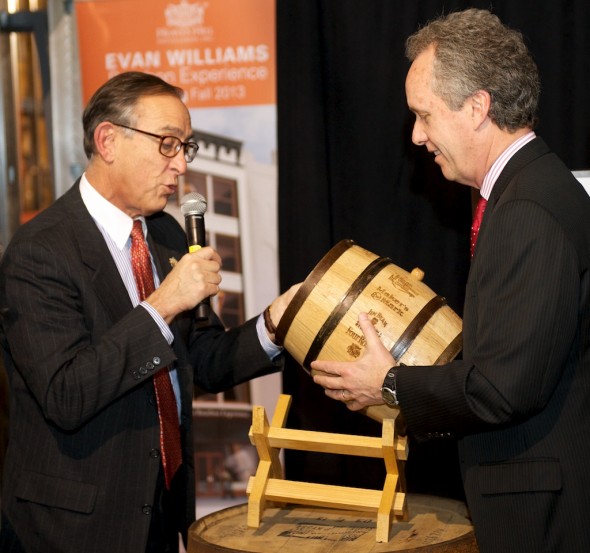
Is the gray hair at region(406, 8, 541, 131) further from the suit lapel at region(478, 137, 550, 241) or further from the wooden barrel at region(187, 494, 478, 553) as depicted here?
the wooden barrel at region(187, 494, 478, 553)

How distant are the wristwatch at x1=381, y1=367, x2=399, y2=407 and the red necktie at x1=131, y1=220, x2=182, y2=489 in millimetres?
732

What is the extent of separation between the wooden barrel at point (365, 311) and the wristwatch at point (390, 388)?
0.49ft

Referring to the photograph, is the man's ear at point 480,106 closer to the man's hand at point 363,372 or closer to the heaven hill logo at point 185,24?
the man's hand at point 363,372

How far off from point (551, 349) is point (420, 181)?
1947 millimetres

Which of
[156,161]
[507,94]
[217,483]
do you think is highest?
[507,94]

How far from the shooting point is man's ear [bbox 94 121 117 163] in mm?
2715

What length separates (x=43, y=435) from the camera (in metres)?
2.47

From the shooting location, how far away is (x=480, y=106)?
2.15 meters

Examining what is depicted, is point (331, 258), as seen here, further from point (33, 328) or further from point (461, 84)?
point (33, 328)

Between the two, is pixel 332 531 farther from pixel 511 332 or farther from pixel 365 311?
pixel 511 332

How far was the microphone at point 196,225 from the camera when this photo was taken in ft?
8.27

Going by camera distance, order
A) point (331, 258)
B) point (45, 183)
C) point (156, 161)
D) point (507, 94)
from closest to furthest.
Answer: point (507, 94)
point (331, 258)
point (156, 161)
point (45, 183)

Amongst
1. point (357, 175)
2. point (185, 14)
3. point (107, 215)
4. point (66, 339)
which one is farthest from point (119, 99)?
point (185, 14)

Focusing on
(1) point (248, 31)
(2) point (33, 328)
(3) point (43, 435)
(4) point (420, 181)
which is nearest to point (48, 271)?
(2) point (33, 328)
